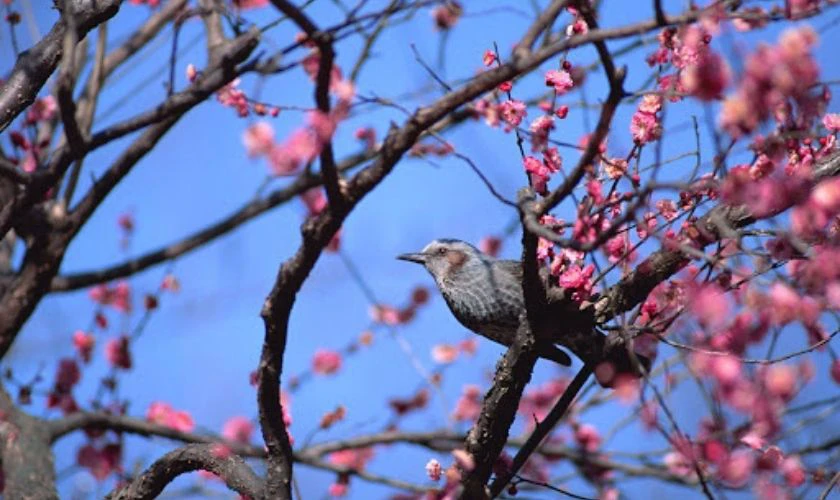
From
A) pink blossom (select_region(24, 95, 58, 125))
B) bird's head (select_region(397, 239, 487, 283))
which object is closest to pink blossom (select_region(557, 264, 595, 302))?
bird's head (select_region(397, 239, 487, 283))

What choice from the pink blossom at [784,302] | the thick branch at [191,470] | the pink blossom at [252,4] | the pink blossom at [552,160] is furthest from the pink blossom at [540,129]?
the pink blossom at [252,4]

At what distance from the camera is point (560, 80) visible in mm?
3656

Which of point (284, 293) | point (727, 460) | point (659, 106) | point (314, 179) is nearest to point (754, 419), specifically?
point (727, 460)

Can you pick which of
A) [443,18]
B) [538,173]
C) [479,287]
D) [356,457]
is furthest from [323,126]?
[356,457]

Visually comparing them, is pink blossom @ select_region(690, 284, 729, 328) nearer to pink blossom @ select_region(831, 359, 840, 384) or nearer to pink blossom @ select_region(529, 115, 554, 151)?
pink blossom @ select_region(831, 359, 840, 384)

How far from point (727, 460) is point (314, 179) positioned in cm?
333

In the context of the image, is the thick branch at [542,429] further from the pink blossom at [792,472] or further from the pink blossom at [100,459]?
the pink blossom at [100,459]

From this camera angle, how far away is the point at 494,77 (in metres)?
3.12

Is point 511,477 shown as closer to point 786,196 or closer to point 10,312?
point 786,196

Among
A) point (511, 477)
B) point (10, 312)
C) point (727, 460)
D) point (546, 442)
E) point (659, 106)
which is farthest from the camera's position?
point (546, 442)

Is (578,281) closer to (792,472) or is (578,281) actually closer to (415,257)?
(792,472)

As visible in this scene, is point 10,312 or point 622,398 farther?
point 10,312

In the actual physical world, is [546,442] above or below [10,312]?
above

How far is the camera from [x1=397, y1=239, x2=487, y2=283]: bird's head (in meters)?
5.93
